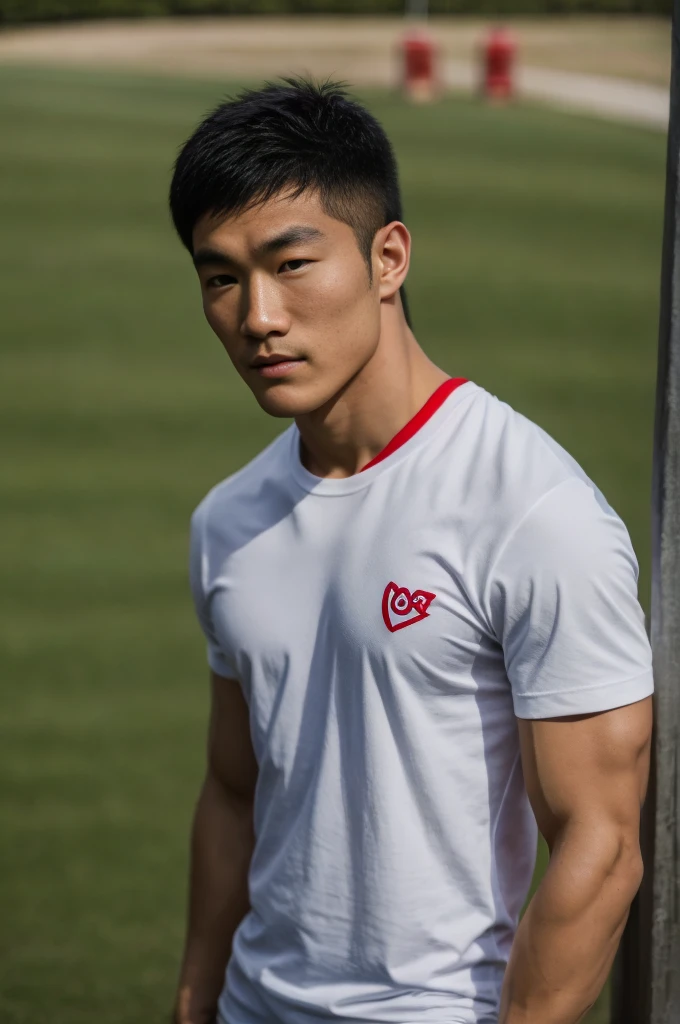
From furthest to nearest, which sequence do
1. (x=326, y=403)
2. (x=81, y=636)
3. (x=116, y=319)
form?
(x=116, y=319) → (x=81, y=636) → (x=326, y=403)

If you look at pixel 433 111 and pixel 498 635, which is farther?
pixel 433 111

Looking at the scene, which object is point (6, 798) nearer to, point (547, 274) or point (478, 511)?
point (478, 511)

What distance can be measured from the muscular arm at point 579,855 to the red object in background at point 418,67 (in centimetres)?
2020

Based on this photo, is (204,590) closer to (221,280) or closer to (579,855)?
(221,280)

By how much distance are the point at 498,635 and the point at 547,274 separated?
1047 cm

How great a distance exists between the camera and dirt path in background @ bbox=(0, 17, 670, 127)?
24031 mm

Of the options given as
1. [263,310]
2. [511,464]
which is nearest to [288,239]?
[263,310]

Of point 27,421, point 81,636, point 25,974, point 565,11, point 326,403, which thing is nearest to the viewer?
point 326,403

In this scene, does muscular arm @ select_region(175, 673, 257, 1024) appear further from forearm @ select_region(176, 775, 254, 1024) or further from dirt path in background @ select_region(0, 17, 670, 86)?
dirt path in background @ select_region(0, 17, 670, 86)

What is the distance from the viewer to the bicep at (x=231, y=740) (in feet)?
A: 7.86

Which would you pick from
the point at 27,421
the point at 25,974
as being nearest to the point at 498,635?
the point at 25,974

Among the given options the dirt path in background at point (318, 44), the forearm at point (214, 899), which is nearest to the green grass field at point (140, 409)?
the forearm at point (214, 899)

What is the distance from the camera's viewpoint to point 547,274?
12.1m

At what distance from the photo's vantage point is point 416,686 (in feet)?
6.57
